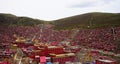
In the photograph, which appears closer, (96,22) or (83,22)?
(96,22)

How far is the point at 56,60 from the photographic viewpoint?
4562 centimetres

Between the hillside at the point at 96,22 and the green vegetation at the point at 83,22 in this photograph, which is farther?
the green vegetation at the point at 83,22

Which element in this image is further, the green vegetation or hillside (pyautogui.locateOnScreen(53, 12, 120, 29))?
the green vegetation

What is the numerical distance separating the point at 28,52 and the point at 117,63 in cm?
2147

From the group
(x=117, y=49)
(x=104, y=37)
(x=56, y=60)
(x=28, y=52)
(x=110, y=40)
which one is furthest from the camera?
(x=104, y=37)

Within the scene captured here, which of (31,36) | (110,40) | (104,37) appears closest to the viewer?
(110,40)

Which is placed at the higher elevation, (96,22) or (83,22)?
(96,22)

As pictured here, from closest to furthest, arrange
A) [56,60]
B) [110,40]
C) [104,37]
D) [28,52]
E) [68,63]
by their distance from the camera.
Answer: [68,63] < [56,60] < [28,52] < [110,40] < [104,37]

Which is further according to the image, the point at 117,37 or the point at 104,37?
the point at 104,37

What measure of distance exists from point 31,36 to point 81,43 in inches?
1337

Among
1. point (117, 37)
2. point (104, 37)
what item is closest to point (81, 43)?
point (104, 37)

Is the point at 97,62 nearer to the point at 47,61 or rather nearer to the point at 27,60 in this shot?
the point at 47,61

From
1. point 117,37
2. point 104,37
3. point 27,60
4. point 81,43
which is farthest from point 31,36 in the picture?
point 27,60

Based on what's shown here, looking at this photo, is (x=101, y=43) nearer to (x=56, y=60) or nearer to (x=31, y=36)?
(x=56, y=60)
